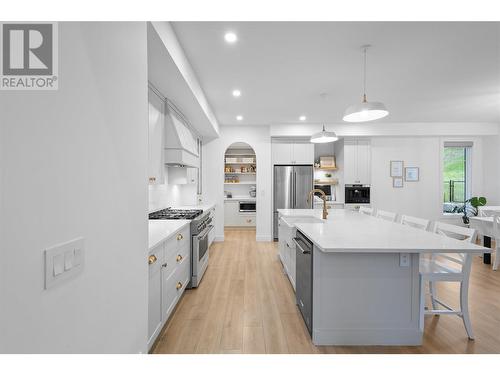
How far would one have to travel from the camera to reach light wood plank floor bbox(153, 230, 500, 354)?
76.7 inches

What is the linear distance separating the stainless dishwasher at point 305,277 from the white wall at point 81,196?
50.4 inches

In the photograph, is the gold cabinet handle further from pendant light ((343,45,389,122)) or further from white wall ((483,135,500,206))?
white wall ((483,135,500,206))

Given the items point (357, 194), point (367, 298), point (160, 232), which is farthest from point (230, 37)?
point (357, 194)

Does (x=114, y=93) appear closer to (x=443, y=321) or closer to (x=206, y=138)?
(x=443, y=321)

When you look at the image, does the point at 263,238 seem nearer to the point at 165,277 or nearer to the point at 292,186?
the point at 292,186

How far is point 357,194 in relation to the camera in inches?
231

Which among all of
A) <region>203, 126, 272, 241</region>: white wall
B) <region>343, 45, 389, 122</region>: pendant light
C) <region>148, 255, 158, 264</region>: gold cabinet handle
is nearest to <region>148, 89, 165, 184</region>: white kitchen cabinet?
<region>148, 255, 158, 264</region>: gold cabinet handle

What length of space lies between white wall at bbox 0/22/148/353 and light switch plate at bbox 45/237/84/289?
0.02 metres

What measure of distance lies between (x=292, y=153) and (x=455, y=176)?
14.0 ft

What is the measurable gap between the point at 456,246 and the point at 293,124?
4.37 metres

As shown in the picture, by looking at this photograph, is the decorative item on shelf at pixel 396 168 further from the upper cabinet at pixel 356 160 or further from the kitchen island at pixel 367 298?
the kitchen island at pixel 367 298
